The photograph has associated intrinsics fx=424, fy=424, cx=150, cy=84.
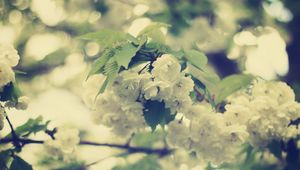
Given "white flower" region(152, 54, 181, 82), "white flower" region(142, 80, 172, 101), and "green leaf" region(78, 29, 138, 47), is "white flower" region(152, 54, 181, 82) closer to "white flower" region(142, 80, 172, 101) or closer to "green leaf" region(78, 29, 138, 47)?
"white flower" region(142, 80, 172, 101)

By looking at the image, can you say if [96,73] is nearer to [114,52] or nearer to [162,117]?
[114,52]

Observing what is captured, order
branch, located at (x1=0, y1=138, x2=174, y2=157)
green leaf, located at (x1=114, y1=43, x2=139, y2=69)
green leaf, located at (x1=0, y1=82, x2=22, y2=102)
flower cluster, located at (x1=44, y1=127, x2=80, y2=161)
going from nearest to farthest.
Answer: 1. green leaf, located at (x1=114, y1=43, x2=139, y2=69)
2. green leaf, located at (x1=0, y1=82, x2=22, y2=102)
3. branch, located at (x1=0, y1=138, x2=174, y2=157)
4. flower cluster, located at (x1=44, y1=127, x2=80, y2=161)

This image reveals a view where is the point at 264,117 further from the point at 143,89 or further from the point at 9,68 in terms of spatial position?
the point at 9,68

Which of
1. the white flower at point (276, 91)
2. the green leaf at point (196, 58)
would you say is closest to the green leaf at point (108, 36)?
the green leaf at point (196, 58)

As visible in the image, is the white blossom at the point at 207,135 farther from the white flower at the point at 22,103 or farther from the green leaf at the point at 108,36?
the white flower at the point at 22,103

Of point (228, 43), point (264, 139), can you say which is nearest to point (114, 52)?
point (264, 139)

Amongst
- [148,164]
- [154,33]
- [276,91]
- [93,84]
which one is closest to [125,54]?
[154,33]

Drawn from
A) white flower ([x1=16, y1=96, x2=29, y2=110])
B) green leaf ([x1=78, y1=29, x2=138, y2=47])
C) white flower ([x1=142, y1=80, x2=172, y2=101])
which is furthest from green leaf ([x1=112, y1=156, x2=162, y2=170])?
green leaf ([x1=78, y1=29, x2=138, y2=47])
